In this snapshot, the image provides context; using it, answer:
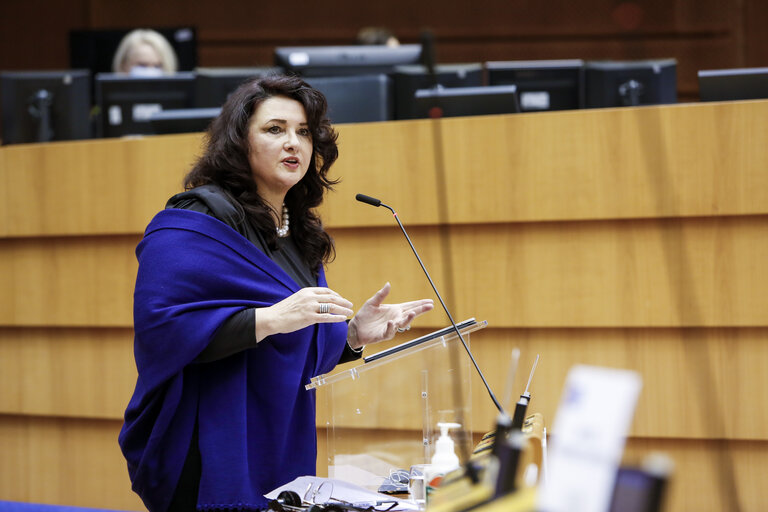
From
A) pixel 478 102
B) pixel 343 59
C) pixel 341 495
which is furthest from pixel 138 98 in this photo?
pixel 341 495

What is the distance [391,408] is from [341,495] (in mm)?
243

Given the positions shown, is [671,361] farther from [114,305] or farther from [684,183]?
[114,305]

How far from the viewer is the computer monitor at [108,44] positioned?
5691mm

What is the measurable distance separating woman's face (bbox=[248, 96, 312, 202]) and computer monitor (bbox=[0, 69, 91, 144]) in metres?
1.75

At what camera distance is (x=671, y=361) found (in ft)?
7.50

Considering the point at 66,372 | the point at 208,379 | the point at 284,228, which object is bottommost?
the point at 66,372

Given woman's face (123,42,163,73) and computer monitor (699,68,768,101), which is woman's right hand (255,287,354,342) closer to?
computer monitor (699,68,768,101)

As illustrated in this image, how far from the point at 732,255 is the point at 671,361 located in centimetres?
34

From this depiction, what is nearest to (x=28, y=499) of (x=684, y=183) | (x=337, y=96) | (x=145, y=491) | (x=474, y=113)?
(x=145, y=491)

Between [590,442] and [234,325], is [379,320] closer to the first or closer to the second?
[234,325]

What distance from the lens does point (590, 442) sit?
526 mm

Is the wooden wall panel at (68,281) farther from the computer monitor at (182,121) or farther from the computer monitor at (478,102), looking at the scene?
the computer monitor at (478,102)

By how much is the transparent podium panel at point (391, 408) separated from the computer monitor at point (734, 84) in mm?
1552

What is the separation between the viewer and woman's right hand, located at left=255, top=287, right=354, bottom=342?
1.40 meters
